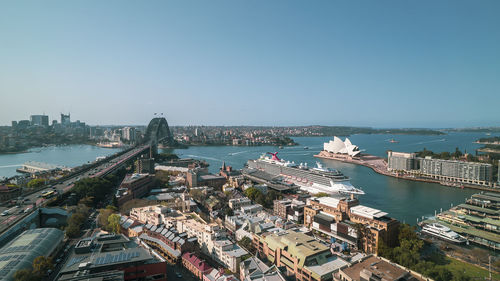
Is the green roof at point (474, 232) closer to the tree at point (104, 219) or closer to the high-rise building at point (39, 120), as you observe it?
the tree at point (104, 219)

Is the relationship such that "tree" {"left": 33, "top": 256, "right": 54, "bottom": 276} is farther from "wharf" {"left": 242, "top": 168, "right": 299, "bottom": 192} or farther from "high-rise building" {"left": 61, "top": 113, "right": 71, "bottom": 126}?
"high-rise building" {"left": 61, "top": 113, "right": 71, "bottom": 126}

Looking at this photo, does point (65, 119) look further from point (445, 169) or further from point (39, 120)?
point (445, 169)

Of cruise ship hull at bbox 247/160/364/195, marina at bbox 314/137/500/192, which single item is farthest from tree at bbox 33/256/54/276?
marina at bbox 314/137/500/192

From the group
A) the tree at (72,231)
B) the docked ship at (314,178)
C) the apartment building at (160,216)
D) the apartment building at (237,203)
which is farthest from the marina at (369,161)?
the tree at (72,231)

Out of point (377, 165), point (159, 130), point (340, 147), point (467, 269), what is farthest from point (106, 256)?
point (159, 130)

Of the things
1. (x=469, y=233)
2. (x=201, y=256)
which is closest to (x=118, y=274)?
(x=201, y=256)
